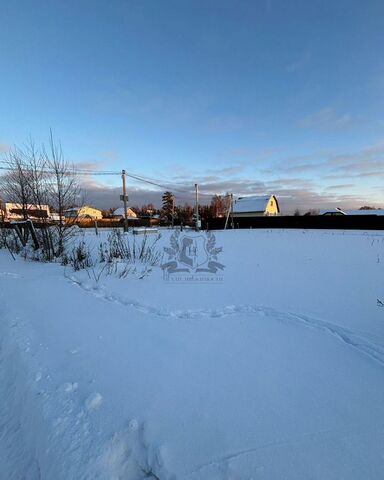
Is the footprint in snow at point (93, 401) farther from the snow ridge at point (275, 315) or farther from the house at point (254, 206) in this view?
the house at point (254, 206)

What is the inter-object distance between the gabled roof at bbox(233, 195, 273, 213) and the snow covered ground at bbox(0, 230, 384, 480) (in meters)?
45.1

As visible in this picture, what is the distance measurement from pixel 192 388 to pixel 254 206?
159 feet

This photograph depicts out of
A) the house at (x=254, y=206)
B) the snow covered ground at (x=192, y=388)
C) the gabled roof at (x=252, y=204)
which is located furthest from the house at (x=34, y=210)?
the gabled roof at (x=252, y=204)

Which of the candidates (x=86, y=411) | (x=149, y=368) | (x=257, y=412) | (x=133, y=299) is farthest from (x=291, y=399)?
(x=133, y=299)

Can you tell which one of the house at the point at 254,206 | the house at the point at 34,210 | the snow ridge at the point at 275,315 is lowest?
the snow ridge at the point at 275,315

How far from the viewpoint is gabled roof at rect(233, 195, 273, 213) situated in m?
47.5

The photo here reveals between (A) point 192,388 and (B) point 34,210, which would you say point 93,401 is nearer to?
(A) point 192,388

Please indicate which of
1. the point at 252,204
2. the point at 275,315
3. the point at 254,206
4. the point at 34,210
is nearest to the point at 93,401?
the point at 275,315

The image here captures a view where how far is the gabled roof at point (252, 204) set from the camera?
47.5 m

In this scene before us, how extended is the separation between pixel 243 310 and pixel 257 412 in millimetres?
1953

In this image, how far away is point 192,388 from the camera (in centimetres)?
190

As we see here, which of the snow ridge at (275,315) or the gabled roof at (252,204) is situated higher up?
the gabled roof at (252,204)

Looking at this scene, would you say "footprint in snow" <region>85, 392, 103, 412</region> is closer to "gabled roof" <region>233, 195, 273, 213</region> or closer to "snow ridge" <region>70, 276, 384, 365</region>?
"snow ridge" <region>70, 276, 384, 365</region>

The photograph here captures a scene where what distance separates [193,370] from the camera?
213 cm
